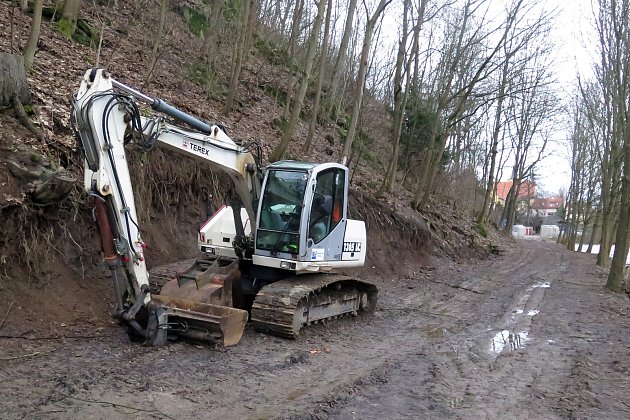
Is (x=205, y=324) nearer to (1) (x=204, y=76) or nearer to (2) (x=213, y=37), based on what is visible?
(1) (x=204, y=76)

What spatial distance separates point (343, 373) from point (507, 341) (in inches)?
144

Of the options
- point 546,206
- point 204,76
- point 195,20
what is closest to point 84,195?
point 204,76

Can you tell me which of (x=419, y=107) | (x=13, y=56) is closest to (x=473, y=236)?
(x=419, y=107)

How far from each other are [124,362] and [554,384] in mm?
5077

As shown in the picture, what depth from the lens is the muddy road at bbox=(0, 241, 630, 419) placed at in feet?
16.9

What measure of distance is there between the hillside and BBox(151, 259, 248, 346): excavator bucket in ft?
3.80

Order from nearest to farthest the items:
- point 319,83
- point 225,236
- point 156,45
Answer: point 225,236, point 156,45, point 319,83

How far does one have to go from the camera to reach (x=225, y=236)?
8789 millimetres

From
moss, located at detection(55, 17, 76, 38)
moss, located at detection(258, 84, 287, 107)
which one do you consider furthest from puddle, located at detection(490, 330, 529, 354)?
moss, located at detection(258, 84, 287, 107)

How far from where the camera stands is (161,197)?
33.2 feet

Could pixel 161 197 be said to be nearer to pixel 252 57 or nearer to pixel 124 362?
pixel 124 362

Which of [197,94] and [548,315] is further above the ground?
[197,94]

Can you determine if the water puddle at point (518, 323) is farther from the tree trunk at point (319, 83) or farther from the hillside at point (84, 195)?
the tree trunk at point (319, 83)

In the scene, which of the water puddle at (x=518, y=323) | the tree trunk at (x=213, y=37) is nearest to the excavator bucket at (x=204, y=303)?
the water puddle at (x=518, y=323)
